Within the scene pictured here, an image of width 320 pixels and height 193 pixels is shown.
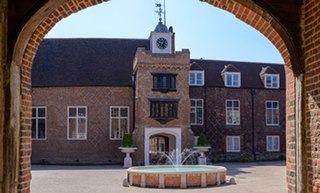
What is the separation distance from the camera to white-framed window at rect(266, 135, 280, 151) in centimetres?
3269

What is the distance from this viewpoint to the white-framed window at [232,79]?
32531mm

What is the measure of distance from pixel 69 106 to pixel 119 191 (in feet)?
50.4

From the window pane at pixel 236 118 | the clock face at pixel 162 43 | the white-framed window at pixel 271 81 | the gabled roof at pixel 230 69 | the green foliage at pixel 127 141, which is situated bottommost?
the green foliage at pixel 127 141

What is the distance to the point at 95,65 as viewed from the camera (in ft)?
101

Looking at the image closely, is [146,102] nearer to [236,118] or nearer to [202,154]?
[202,154]

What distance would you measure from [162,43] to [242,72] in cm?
885

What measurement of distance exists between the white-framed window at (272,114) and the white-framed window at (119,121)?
1150 centimetres

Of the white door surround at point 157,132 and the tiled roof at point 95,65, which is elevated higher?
the tiled roof at point 95,65

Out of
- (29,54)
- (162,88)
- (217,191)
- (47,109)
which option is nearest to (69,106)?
(47,109)

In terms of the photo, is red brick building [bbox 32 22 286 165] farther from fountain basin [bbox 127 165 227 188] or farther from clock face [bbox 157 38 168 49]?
fountain basin [bbox 127 165 227 188]

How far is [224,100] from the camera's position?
3195 cm

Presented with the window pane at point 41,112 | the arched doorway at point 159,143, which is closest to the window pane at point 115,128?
the arched doorway at point 159,143

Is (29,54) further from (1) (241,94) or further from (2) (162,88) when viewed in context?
(1) (241,94)

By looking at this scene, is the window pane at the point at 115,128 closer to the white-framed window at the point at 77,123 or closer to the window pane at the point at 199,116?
the white-framed window at the point at 77,123
